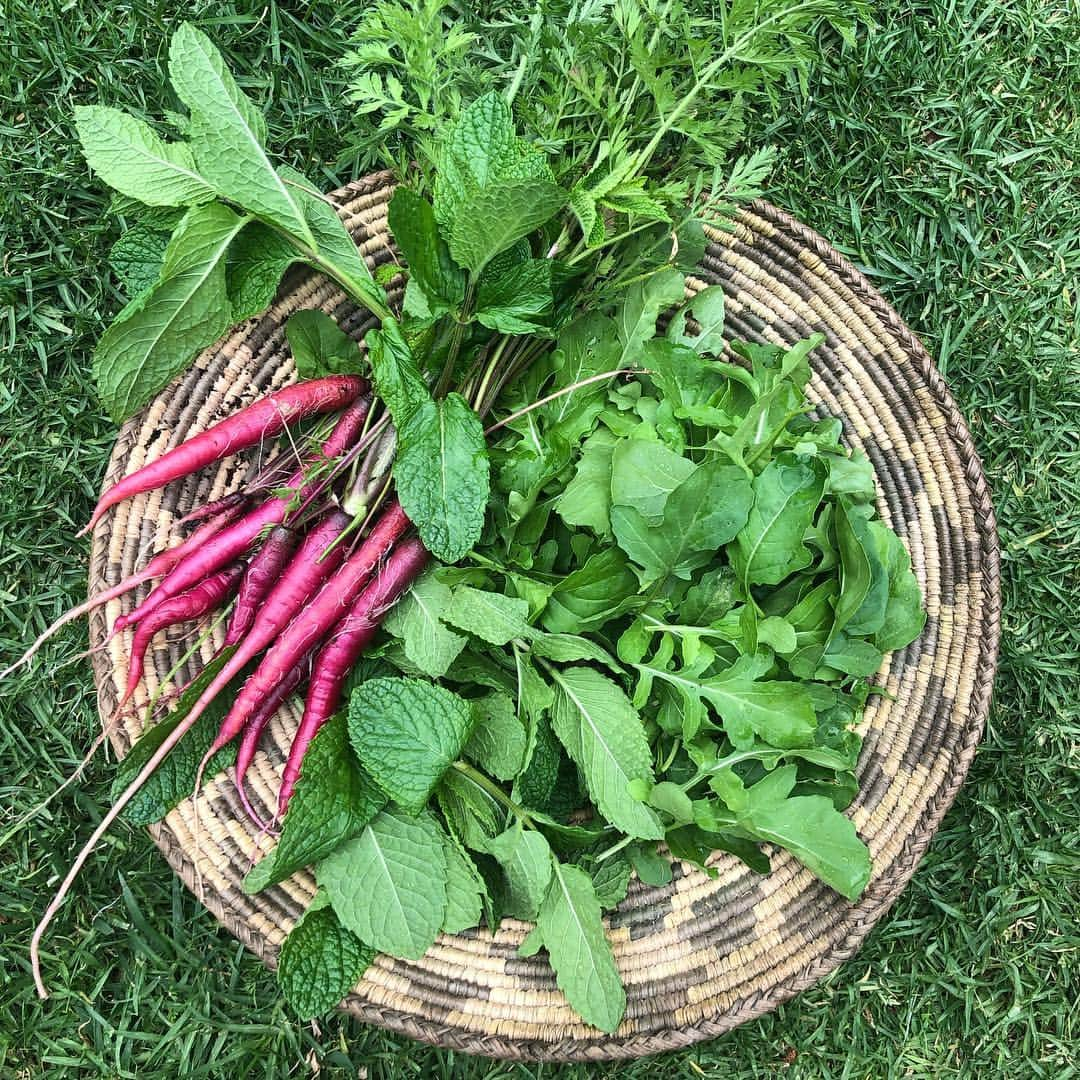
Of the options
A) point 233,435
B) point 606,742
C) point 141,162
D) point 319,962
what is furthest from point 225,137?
point 319,962

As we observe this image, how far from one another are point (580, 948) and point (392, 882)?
228mm

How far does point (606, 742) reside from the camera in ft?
Answer: 3.57

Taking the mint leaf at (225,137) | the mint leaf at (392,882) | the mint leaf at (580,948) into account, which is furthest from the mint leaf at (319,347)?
the mint leaf at (580,948)

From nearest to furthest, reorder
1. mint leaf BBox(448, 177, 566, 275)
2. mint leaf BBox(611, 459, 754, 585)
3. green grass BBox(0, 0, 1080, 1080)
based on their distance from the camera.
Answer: mint leaf BBox(448, 177, 566, 275) < mint leaf BBox(611, 459, 754, 585) < green grass BBox(0, 0, 1080, 1080)

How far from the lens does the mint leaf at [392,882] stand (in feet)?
3.51

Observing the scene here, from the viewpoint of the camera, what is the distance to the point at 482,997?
1157 millimetres

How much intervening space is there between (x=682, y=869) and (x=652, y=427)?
0.57 metres

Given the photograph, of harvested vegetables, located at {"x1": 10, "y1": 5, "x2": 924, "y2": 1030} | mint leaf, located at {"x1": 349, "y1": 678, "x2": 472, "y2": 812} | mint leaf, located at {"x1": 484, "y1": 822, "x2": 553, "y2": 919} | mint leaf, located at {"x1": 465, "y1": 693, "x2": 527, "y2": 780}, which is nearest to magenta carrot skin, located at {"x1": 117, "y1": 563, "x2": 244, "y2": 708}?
harvested vegetables, located at {"x1": 10, "y1": 5, "x2": 924, "y2": 1030}

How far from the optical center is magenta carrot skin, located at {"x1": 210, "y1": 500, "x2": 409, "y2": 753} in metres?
1.12

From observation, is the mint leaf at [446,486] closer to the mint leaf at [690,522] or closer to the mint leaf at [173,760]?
the mint leaf at [690,522]

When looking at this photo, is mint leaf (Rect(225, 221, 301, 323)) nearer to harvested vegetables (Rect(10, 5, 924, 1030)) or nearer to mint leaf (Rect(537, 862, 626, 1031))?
harvested vegetables (Rect(10, 5, 924, 1030))

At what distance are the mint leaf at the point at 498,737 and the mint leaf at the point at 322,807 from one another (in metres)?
0.13

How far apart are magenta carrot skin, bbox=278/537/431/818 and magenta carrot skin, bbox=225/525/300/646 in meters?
0.10

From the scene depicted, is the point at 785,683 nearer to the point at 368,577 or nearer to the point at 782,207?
the point at 368,577
